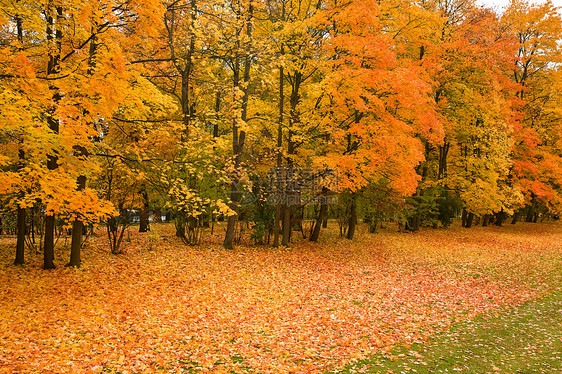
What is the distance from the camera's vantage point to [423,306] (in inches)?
353

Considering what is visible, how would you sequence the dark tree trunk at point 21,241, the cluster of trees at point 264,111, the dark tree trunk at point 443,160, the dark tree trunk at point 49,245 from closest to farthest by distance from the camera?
1. the cluster of trees at point 264,111
2. the dark tree trunk at point 49,245
3. the dark tree trunk at point 21,241
4. the dark tree trunk at point 443,160

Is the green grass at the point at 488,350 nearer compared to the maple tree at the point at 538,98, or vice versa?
the green grass at the point at 488,350

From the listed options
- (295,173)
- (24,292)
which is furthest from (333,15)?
(24,292)

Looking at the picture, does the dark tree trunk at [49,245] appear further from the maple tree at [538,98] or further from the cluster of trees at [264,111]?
the maple tree at [538,98]

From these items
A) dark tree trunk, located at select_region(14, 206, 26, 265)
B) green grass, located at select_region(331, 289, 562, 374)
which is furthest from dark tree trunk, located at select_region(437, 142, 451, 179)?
dark tree trunk, located at select_region(14, 206, 26, 265)

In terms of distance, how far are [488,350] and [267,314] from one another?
173 inches

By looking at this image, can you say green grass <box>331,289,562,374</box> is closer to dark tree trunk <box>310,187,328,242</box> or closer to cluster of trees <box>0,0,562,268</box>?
cluster of trees <box>0,0,562,268</box>

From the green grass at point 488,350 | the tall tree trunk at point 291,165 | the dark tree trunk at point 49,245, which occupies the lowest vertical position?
the green grass at point 488,350

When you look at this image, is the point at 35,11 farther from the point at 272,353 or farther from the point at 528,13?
the point at 528,13

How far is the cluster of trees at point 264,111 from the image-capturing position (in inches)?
290

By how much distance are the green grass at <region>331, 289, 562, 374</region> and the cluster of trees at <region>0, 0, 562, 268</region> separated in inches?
233

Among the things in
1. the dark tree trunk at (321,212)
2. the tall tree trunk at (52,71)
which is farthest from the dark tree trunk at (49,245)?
the dark tree trunk at (321,212)

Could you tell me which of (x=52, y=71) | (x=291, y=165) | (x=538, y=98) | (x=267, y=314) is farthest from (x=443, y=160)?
(x=52, y=71)

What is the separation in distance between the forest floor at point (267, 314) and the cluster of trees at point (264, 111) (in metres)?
1.74
